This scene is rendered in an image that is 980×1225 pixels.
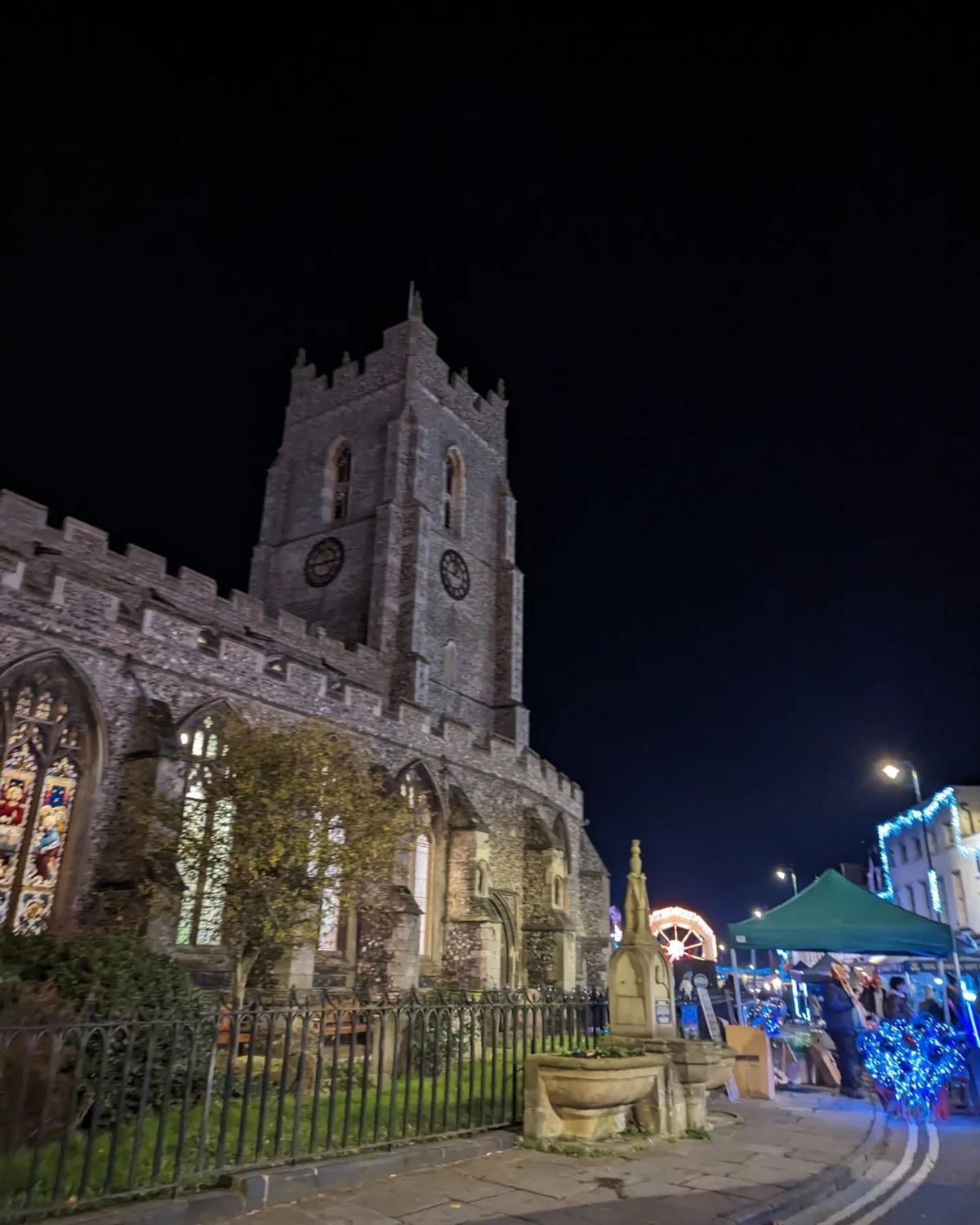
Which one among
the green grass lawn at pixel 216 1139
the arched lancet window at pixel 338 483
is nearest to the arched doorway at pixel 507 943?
the green grass lawn at pixel 216 1139

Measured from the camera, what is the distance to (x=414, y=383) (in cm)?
3278

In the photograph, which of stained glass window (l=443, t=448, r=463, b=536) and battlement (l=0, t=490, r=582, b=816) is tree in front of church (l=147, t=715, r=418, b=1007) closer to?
battlement (l=0, t=490, r=582, b=816)

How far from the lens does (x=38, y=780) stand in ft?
43.2

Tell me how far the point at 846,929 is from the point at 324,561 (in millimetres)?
22143

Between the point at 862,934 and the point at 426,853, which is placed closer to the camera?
the point at 862,934

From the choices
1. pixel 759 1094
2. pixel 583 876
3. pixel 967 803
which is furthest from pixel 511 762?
pixel 967 803

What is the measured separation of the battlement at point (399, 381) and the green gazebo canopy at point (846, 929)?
23.9 meters

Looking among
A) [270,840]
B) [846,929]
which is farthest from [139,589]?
[846,929]

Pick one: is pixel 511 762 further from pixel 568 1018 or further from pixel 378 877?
pixel 568 1018

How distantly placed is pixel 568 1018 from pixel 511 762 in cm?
1476

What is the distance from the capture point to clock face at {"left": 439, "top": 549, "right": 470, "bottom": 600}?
3120 centimetres

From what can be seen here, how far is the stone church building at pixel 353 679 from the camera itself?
43.9ft

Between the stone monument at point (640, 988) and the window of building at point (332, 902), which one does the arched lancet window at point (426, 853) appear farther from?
the stone monument at point (640, 988)

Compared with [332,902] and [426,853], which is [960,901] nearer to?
[426,853]
